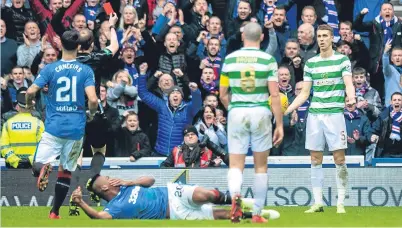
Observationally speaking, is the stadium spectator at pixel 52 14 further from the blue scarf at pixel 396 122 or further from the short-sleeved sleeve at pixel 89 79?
the short-sleeved sleeve at pixel 89 79

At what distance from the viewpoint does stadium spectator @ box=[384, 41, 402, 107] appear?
23.7 meters

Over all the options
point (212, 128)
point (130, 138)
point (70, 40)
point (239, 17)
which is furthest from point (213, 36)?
point (70, 40)

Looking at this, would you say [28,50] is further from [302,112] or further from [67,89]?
[67,89]

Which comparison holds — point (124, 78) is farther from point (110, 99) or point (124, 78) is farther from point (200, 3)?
point (200, 3)

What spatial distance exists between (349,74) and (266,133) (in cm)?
308

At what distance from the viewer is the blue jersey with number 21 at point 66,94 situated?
1719 centimetres

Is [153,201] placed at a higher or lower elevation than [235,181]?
lower

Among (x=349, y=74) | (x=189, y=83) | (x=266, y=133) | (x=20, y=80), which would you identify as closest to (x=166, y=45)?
(x=189, y=83)

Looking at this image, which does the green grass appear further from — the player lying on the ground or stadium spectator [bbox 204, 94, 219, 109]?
stadium spectator [bbox 204, 94, 219, 109]

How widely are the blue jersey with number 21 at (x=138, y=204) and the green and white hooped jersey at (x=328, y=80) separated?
300cm

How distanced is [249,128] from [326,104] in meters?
3.22

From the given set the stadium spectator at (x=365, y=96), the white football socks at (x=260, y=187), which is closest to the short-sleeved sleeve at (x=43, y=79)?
the white football socks at (x=260, y=187)

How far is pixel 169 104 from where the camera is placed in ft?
77.5

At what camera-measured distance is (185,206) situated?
16.8 meters
